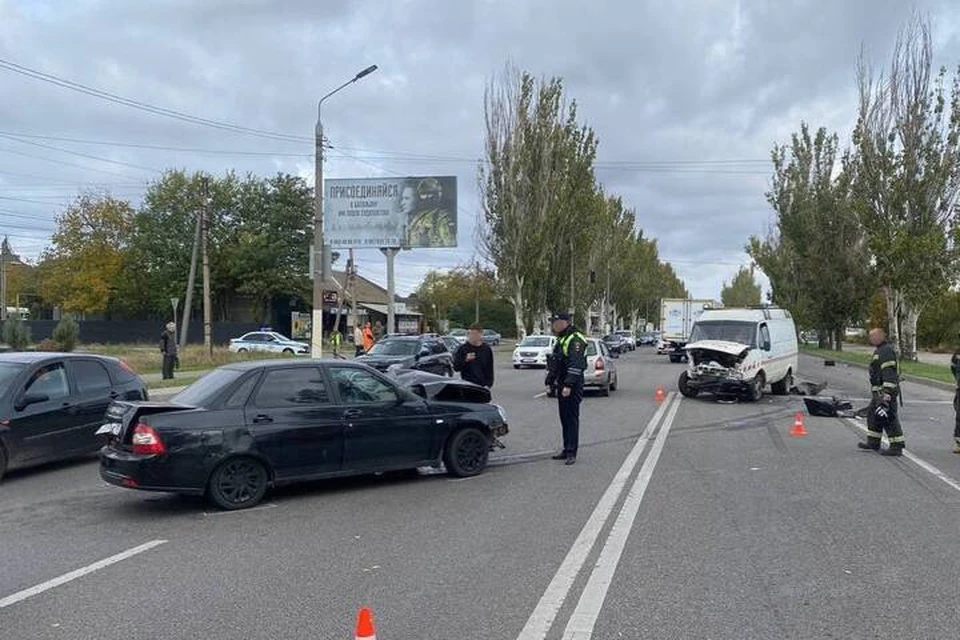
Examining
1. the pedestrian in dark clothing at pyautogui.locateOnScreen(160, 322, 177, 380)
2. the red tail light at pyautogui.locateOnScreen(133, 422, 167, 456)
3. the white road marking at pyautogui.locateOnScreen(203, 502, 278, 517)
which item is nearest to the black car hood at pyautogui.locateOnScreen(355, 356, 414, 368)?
the pedestrian in dark clothing at pyautogui.locateOnScreen(160, 322, 177, 380)

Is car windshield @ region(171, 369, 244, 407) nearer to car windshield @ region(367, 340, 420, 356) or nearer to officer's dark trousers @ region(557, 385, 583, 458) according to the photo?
officer's dark trousers @ region(557, 385, 583, 458)

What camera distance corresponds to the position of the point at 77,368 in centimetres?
1083

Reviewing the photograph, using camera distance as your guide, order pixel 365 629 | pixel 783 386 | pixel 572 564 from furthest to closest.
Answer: pixel 783 386 → pixel 572 564 → pixel 365 629

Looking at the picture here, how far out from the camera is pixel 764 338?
21.3 meters

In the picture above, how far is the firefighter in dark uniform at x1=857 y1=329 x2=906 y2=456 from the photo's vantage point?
11445 mm

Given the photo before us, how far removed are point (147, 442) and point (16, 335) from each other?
31107 mm

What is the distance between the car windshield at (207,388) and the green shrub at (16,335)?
29.9m

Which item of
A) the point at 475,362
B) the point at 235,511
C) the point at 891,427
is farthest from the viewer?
the point at 475,362

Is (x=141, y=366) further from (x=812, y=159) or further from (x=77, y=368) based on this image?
(x=812, y=159)

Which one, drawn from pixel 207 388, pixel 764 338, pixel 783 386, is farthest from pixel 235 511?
pixel 783 386

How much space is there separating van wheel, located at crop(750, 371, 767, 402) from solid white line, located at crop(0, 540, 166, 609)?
52.8 feet

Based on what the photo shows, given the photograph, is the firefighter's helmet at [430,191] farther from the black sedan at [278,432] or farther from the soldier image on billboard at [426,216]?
the black sedan at [278,432]

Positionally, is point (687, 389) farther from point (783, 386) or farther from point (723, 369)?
point (783, 386)

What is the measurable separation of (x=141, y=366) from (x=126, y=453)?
82.2 feet
